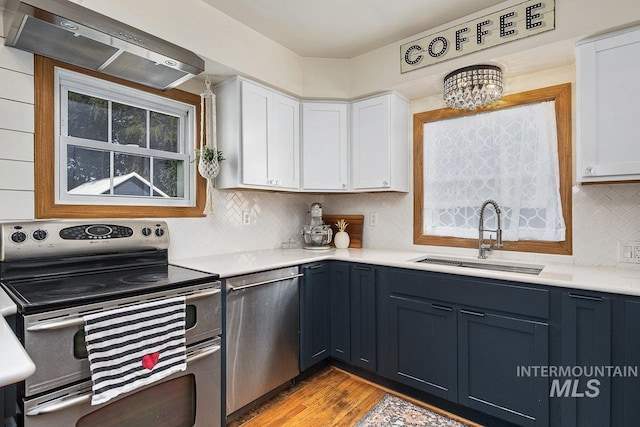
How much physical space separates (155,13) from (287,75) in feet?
3.42

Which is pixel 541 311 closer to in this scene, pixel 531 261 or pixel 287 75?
pixel 531 261

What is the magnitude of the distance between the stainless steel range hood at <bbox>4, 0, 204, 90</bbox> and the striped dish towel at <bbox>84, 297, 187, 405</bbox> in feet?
3.82

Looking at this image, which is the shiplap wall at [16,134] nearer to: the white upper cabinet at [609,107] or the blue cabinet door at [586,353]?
the blue cabinet door at [586,353]

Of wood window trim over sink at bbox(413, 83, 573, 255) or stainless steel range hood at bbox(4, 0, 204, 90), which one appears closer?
stainless steel range hood at bbox(4, 0, 204, 90)

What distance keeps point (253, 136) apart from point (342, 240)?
1.20 m

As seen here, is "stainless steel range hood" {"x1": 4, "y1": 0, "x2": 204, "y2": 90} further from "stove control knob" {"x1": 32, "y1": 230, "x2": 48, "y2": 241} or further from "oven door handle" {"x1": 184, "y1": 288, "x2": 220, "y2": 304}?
"oven door handle" {"x1": 184, "y1": 288, "x2": 220, "y2": 304}

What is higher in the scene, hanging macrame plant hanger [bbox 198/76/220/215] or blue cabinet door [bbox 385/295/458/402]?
hanging macrame plant hanger [bbox 198/76/220/215]

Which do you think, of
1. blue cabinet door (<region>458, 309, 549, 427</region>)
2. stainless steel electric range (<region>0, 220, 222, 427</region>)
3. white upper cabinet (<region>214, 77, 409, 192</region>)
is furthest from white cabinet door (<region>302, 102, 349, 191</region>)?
blue cabinet door (<region>458, 309, 549, 427</region>)

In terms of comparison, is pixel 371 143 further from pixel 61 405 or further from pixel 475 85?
pixel 61 405

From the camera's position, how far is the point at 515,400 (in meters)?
1.81

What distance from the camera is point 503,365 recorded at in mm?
1844

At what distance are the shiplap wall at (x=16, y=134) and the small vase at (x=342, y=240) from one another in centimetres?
211

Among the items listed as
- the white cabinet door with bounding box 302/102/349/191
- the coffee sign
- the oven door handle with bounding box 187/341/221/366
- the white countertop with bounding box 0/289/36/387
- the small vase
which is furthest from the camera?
the small vase

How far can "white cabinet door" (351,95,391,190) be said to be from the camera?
8.80 ft
